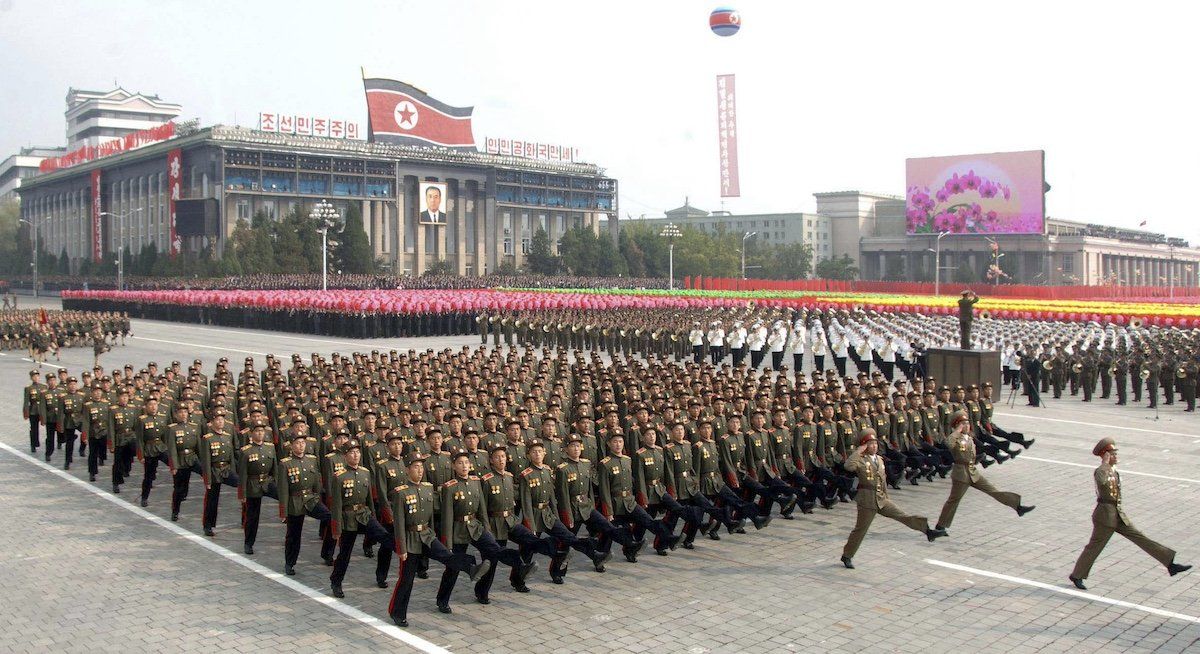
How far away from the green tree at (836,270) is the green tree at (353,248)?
46.1 meters

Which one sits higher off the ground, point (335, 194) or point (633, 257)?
point (335, 194)

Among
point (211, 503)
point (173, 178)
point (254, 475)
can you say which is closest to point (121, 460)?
point (211, 503)

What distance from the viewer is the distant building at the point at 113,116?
452 ft

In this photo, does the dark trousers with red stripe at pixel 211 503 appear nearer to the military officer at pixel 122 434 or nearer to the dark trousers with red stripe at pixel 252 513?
the dark trousers with red stripe at pixel 252 513

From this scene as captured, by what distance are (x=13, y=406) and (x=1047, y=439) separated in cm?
2006

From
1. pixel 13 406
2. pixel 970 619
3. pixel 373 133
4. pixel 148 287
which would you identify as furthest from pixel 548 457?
pixel 373 133

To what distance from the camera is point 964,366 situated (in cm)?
2094

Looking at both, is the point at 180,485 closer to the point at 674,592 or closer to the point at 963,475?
the point at 674,592

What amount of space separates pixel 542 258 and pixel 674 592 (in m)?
87.2

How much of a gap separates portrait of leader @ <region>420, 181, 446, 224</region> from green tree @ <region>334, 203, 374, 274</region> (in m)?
12.4

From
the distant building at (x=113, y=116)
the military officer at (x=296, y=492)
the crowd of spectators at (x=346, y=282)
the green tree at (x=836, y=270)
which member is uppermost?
the distant building at (x=113, y=116)

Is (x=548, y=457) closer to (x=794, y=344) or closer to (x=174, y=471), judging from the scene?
(x=174, y=471)

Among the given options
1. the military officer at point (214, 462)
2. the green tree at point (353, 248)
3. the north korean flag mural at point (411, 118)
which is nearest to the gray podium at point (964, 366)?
the military officer at point (214, 462)

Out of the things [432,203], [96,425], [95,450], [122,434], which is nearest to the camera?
[122,434]
